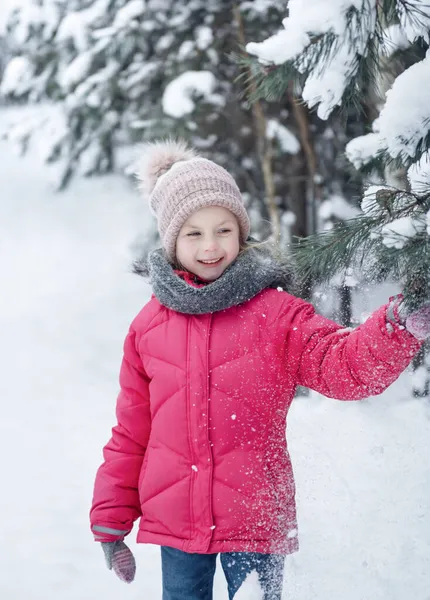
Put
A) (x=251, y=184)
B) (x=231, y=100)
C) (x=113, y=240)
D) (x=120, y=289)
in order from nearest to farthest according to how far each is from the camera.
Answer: (x=231, y=100), (x=251, y=184), (x=120, y=289), (x=113, y=240)

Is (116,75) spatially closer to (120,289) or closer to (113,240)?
(120,289)

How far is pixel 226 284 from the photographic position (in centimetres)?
220

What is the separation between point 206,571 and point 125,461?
50 centimetres

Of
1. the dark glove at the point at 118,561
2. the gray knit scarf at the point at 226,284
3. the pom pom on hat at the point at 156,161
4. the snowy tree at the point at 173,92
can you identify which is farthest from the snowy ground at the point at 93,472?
the snowy tree at the point at 173,92

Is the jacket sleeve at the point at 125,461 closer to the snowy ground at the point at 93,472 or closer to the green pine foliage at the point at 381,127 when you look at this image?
the green pine foliage at the point at 381,127

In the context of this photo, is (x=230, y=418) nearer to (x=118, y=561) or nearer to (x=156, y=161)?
(x=118, y=561)

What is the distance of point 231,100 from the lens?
685cm

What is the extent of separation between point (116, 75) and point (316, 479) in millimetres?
5167

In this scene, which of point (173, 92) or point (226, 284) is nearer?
point (226, 284)

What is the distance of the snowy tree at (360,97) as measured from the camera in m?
1.81

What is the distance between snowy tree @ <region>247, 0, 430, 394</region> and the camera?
5.93 feet

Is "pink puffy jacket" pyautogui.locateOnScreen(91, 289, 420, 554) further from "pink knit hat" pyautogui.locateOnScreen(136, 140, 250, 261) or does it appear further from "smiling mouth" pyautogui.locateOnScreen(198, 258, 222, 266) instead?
"pink knit hat" pyautogui.locateOnScreen(136, 140, 250, 261)

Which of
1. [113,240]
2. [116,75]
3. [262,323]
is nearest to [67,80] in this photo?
[116,75]

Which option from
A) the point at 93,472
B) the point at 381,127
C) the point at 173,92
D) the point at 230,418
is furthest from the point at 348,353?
the point at 173,92
